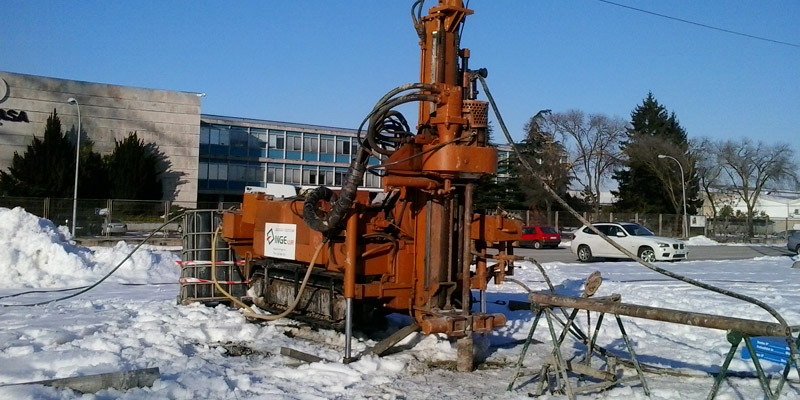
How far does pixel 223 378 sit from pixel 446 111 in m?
3.76

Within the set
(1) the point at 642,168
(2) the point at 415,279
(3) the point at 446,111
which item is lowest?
(2) the point at 415,279

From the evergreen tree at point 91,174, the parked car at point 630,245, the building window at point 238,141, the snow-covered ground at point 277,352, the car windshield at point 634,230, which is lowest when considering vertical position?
the snow-covered ground at point 277,352

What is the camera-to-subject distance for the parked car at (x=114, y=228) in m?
36.1

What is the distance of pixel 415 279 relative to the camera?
29.0 feet

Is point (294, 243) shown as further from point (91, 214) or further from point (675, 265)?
point (91, 214)

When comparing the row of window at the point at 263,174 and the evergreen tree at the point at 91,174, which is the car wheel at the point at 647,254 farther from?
the evergreen tree at the point at 91,174

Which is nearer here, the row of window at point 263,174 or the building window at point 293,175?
the row of window at point 263,174

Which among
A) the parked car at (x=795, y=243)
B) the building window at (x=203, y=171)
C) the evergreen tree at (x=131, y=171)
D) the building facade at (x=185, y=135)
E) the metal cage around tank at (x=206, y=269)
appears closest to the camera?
the metal cage around tank at (x=206, y=269)

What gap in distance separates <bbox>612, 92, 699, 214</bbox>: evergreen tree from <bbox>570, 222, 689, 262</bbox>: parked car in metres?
36.8

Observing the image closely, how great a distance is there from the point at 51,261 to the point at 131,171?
1336 inches

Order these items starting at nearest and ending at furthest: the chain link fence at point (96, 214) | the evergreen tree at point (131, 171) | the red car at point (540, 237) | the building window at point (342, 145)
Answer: the chain link fence at point (96, 214) → the red car at point (540, 237) → the evergreen tree at point (131, 171) → the building window at point (342, 145)

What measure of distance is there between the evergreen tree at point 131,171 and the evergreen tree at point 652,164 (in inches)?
1650

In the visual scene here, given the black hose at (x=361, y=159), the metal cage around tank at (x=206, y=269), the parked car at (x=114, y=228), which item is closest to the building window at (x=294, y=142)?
the parked car at (x=114, y=228)

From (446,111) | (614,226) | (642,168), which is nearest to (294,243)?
(446,111)
